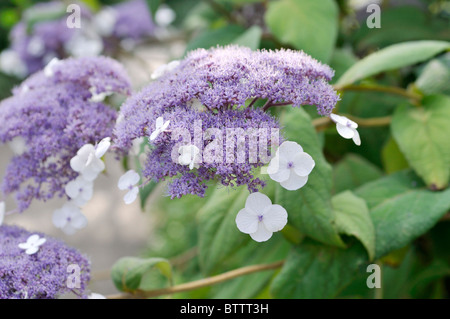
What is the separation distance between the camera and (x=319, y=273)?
2.14 feet

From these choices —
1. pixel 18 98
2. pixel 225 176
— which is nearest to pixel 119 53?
pixel 18 98

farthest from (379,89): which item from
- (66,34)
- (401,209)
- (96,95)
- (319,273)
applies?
(66,34)

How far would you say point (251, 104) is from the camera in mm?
507

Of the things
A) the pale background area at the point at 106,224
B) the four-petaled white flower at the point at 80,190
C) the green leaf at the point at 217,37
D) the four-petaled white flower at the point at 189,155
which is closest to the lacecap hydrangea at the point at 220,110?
the four-petaled white flower at the point at 189,155

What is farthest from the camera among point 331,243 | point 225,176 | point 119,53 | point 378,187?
point 119,53

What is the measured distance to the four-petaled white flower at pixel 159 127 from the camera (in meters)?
0.47

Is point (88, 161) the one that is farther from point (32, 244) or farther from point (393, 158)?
point (393, 158)

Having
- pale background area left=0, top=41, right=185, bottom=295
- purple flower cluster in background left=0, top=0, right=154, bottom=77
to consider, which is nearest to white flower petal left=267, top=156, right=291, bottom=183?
purple flower cluster in background left=0, top=0, right=154, bottom=77

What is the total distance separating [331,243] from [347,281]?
7 cm

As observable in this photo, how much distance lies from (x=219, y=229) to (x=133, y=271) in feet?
0.47

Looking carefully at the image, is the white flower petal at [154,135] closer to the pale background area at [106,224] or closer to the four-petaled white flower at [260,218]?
the four-petaled white flower at [260,218]

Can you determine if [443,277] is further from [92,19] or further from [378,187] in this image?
[92,19]

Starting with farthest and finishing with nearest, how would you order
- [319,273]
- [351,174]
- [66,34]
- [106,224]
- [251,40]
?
[106,224] → [66,34] → [351,174] → [251,40] → [319,273]

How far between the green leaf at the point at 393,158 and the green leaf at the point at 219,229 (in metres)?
0.32
